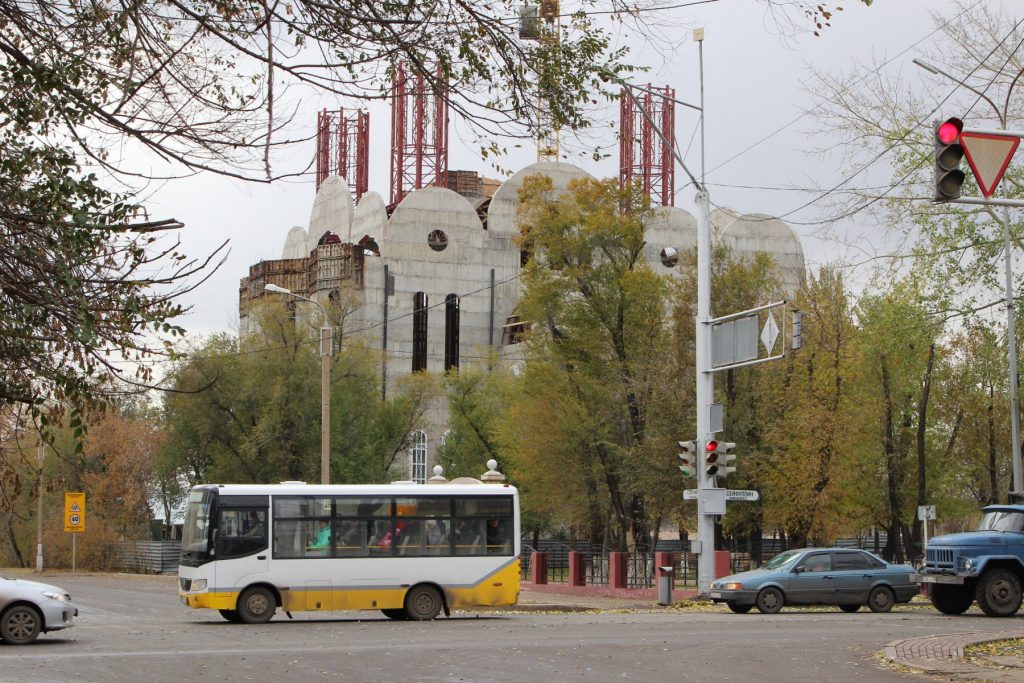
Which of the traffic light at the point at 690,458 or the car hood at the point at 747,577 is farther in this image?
the traffic light at the point at 690,458

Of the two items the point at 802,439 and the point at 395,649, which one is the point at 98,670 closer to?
the point at 395,649

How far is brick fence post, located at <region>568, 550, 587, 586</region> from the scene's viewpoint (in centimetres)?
4528

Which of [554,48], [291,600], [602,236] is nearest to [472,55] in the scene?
[554,48]

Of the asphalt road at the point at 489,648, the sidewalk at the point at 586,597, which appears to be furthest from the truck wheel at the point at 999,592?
the sidewalk at the point at 586,597

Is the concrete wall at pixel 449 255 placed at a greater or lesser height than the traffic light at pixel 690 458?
greater

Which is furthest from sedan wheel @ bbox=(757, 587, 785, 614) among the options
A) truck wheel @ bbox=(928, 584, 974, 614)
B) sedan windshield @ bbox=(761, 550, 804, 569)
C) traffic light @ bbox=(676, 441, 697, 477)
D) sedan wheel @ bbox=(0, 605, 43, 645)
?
sedan wheel @ bbox=(0, 605, 43, 645)

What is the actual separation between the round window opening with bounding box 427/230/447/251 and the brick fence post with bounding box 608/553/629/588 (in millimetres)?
37628

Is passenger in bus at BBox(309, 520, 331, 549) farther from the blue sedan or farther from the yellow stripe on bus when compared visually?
the blue sedan

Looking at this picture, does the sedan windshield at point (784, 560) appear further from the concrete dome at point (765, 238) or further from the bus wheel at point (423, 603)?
the concrete dome at point (765, 238)

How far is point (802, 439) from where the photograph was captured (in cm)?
3975

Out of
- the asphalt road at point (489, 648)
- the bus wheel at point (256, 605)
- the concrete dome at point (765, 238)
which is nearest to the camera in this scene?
the asphalt road at point (489, 648)

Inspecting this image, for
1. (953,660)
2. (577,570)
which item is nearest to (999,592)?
(953,660)

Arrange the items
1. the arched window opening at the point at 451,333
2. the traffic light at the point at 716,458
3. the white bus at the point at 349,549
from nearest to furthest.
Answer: the white bus at the point at 349,549 < the traffic light at the point at 716,458 < the arched window opening at the point at 451,333

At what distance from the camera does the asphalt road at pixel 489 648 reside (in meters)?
16.1
